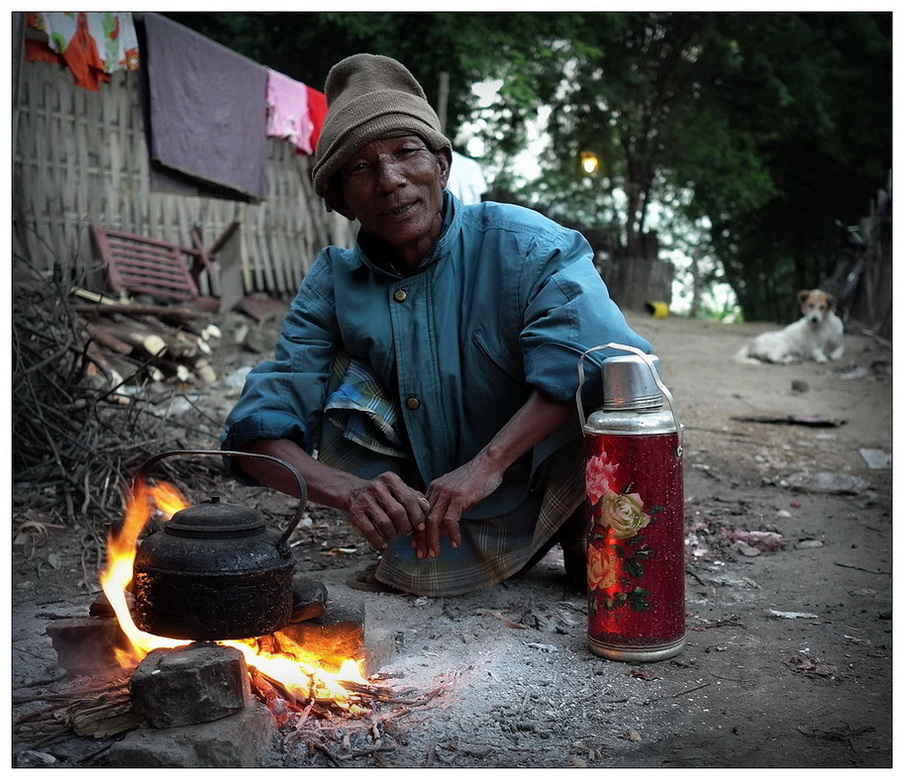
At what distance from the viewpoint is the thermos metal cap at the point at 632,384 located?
234cm

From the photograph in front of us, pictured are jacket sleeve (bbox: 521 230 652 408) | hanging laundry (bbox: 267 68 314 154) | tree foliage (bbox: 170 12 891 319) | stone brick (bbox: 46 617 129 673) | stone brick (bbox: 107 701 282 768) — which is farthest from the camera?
tree foliage (bbox: 170 12 891 319)

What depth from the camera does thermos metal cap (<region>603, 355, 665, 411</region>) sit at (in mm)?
2342

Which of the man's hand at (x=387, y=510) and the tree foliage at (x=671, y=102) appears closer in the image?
the man's hand at (x=387, y=510)

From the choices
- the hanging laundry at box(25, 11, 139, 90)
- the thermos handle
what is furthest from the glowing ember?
the hanging laundry at box(25, 11, 139, 90)

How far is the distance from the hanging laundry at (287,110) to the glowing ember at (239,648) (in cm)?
540

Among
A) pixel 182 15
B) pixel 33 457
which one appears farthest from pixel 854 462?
pixel 182 15

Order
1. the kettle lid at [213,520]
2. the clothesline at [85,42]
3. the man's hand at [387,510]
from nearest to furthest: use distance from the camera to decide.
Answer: the kettle lid at [213,520] → the man's hand at [387,510] → the clothesline at [85,42]

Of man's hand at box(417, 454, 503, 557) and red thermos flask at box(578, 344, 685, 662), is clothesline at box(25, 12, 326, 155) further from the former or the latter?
red thermos flask at box(578, 344, 685, 662)

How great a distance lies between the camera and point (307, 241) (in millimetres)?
11625

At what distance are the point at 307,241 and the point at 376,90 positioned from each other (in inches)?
361

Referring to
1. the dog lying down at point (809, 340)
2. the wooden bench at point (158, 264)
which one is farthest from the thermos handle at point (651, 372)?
the dog lying down at point (809, 340)

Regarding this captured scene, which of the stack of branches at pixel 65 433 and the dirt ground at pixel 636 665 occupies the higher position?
the stack of branches at pixel 65 433

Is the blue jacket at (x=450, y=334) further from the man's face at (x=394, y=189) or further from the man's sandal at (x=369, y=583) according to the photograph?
the man's sandal at (x=369, y=583)

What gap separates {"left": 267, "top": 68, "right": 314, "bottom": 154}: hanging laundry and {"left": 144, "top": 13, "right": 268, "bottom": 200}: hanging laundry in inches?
9.0
